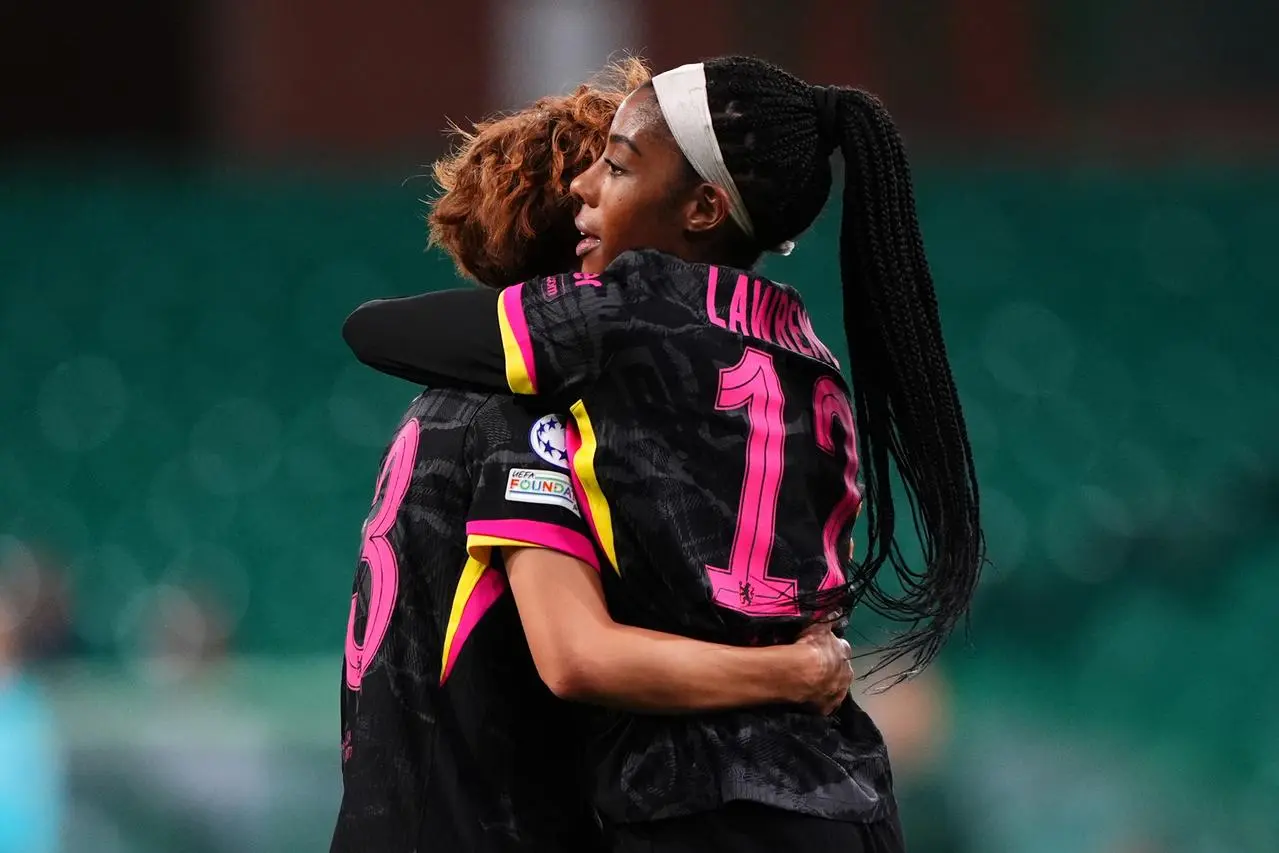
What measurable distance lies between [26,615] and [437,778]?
341cm

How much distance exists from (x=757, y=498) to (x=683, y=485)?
0.05 metres

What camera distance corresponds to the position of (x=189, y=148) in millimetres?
4430

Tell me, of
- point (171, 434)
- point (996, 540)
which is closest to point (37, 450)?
point (171, 434)

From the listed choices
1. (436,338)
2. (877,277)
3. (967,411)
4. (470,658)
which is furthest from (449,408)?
(967,411)

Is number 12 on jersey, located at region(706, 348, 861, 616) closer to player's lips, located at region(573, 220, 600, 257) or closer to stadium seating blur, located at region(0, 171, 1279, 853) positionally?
player's lips, located at region(573, 220, 600, 257)

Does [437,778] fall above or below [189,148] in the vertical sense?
below

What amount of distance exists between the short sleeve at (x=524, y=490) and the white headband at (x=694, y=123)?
21 centimetres

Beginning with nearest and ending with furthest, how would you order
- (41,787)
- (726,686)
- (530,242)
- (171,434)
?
1. (726,686)
2. (530,242)
3. (41,787)
4. (171,434)

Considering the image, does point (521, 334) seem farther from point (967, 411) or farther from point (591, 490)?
point (967, 411)

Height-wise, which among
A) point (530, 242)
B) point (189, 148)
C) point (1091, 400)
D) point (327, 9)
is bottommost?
point (1091, 400)

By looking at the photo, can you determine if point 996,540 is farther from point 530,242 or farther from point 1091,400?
point 530,242

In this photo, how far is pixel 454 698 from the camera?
3.73 ft

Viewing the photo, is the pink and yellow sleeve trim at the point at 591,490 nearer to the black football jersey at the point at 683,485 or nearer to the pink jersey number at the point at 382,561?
the black football jersey at the point at 683,485

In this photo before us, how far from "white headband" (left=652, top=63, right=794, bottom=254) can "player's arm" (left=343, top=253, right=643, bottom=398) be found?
0.31ft
